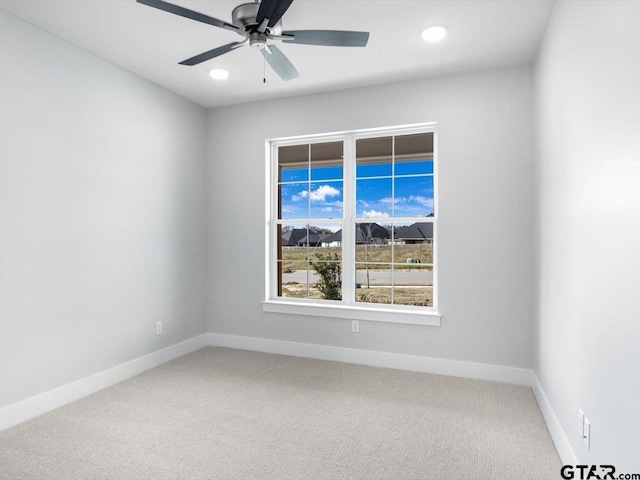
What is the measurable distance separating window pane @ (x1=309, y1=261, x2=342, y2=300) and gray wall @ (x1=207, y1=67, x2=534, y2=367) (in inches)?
12.3

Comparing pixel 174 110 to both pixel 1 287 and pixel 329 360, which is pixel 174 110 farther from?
pixel 329 360

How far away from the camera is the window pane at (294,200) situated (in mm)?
4344

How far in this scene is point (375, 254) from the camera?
4020 millimetres

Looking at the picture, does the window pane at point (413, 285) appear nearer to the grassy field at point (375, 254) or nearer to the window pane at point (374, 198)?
the grassy field at point (375, 254)

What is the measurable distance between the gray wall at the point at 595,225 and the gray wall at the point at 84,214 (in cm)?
334

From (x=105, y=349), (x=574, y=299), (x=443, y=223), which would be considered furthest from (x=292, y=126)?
(x=574, y=299)

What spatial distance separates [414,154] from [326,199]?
3.32 feet

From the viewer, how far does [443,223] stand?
3617 mm

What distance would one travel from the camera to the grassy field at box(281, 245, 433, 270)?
384 centimetres

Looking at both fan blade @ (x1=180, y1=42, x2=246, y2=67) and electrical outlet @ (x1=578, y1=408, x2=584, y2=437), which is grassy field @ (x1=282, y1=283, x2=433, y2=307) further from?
fan blade @ (x1=180, y1=42, x2=246, y2=67)

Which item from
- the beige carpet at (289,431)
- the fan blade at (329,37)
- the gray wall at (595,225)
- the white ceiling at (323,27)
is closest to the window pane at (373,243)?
the beige carpet at (289,431)

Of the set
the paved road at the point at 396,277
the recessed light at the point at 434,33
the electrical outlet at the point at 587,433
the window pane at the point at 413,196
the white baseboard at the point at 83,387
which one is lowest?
the white baseboard at the point at 83,387

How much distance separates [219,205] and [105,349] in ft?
6.18

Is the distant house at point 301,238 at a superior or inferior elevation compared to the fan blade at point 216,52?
inferior
